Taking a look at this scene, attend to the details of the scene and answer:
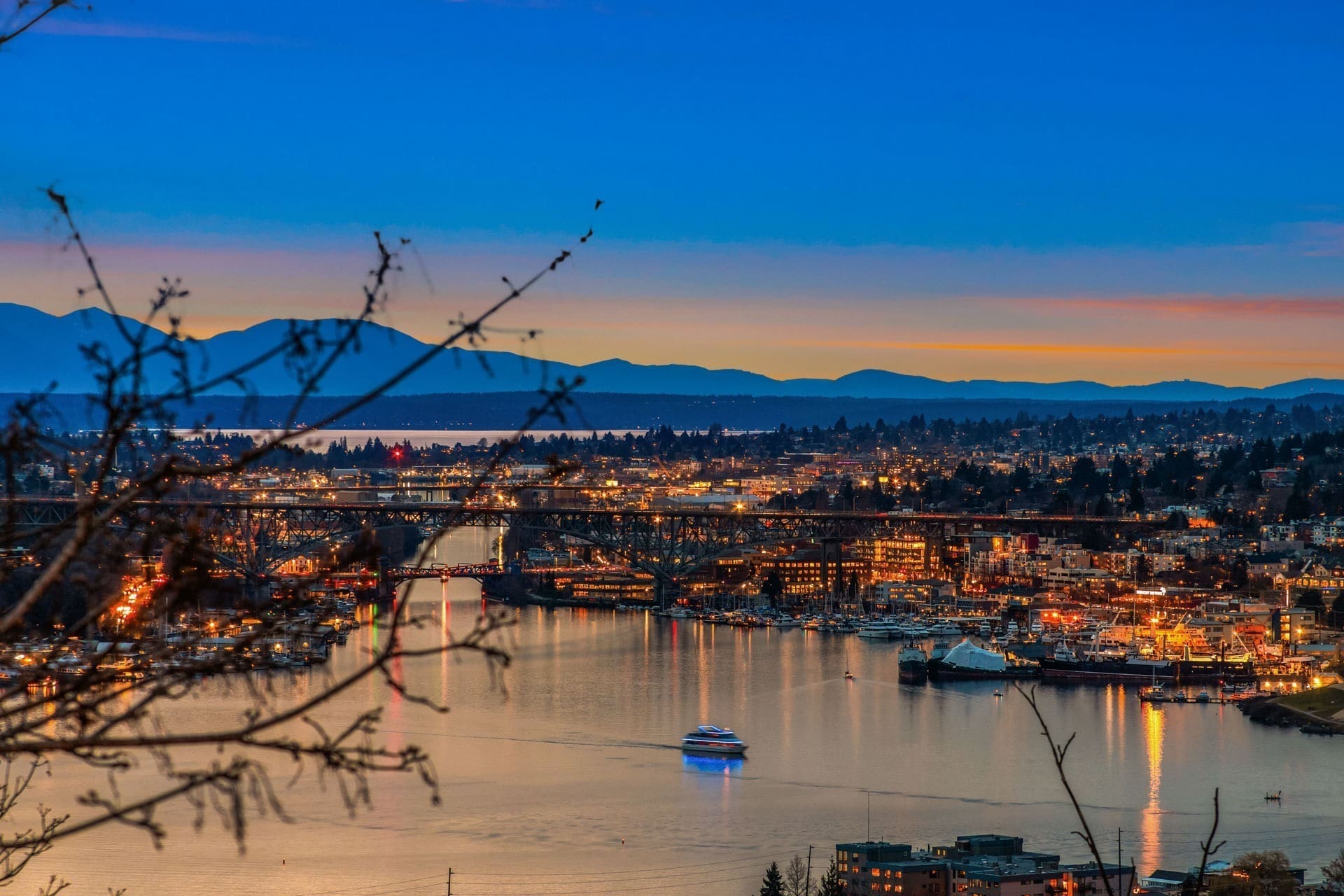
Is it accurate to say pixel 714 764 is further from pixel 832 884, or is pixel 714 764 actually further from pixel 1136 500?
pixel 1136 500

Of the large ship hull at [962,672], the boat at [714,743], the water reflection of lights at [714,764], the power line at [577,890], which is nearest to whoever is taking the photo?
the power line at [577,890]

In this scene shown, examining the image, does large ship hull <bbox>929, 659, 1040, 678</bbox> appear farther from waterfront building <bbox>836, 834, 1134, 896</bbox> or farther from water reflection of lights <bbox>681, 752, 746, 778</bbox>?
waterfront building <bbox>836, 834, 1134, 896</bbox>

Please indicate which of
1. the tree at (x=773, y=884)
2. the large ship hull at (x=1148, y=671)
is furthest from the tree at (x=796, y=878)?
the large ship hull at (x=1148, y=671)

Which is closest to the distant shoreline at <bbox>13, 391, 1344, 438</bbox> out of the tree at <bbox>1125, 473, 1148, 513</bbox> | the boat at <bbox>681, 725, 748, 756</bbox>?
the tree at <bbox>1125, 473, 1148, 513</bbox>

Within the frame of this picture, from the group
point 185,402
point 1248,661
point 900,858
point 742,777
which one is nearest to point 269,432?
point 185,402

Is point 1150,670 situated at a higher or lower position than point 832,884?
lower

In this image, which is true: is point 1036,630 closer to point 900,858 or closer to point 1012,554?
point 1012,554

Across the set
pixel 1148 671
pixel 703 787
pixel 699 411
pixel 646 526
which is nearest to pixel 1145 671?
pixel 1148 671

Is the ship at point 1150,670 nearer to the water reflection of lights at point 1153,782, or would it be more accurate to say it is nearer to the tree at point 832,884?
the water reflection of lights at point 1153,782
